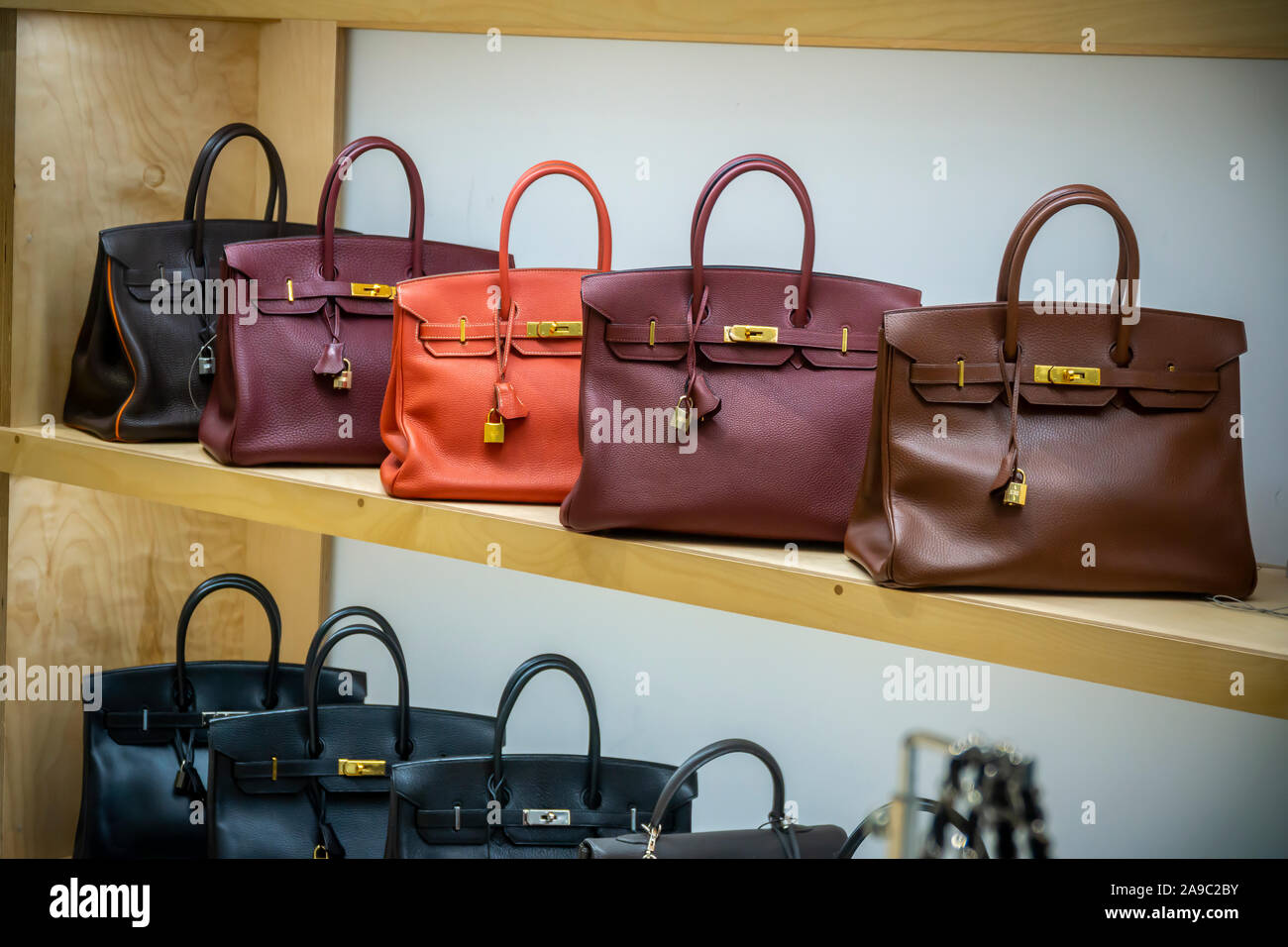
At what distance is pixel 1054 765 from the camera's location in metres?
1.47

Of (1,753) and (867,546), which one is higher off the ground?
(867,546)

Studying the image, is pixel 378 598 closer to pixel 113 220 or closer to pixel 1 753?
pixel 1 753

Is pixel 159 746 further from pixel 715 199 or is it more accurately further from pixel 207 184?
pixel 715 199

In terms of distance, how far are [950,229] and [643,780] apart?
91cm

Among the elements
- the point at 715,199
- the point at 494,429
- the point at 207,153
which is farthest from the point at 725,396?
the point at 207,153

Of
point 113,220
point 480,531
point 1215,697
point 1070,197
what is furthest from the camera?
point 113,220

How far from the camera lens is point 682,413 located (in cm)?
118

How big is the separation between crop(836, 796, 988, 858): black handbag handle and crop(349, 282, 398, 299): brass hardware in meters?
1.00

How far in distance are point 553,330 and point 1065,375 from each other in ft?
2.14

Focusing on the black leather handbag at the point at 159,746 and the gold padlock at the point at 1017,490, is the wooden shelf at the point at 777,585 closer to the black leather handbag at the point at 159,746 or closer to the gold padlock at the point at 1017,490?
the gold padlock at the point at 1017,490

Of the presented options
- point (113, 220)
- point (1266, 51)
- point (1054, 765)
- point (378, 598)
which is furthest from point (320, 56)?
point (1054, 765)

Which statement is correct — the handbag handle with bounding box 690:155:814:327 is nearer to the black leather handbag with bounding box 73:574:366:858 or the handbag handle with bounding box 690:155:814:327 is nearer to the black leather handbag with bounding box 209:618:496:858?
the black leather handbag with bounding box 209:618:496:858

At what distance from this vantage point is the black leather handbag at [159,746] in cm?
167

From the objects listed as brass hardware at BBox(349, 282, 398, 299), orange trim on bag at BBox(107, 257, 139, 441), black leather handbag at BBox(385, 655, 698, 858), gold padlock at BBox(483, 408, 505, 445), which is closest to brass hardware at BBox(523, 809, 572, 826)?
black leather handbag at BBox(385, 655, 698, 858)
